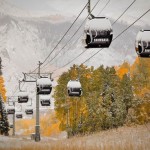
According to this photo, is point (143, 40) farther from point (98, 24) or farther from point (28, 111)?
point (28, 111)

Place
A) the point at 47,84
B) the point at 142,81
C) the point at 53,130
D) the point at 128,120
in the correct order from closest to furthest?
the point at 47,84, the point at 128,120, the point at 142,81, the point at 53,130

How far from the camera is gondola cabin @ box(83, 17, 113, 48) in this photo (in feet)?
45.4

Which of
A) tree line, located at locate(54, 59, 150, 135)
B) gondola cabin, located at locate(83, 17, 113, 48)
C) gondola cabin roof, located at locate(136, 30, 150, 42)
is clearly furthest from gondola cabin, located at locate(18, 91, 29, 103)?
gondola cabin roof, located at locate(136, 30, 150, 42)

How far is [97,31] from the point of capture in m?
13.9

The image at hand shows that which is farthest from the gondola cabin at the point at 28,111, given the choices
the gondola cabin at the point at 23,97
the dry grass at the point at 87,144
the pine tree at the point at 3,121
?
the dry grass at the point at 87,144

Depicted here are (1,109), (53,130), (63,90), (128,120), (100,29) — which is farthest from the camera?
(53,130)

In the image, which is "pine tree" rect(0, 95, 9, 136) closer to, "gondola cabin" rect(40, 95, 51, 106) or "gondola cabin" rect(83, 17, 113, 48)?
"gondola cabin" rect(40, 95, 51, 106)

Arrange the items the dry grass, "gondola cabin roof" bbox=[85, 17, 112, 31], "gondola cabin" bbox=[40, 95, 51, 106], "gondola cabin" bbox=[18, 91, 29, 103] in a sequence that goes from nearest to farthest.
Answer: "gondola cabin roof" bbox=[85, 17, 112, 31]
the dry grass
"gondola cabin" bbox=[18, 91, 29, 103]
"gondola cabin" bbox=[40, 95, 51, 106]

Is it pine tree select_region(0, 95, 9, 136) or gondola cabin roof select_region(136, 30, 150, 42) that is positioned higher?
gondola cabin roof select_region(136, 30, 150, 42)

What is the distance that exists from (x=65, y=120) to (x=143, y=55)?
53081 mm

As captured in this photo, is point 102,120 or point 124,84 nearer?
point 102,120

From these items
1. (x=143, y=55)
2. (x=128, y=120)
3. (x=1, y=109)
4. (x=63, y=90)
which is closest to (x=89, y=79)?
(x=63, y=90)

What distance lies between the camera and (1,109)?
49.5 metres

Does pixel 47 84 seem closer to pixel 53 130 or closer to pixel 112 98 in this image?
pixel 112 98
